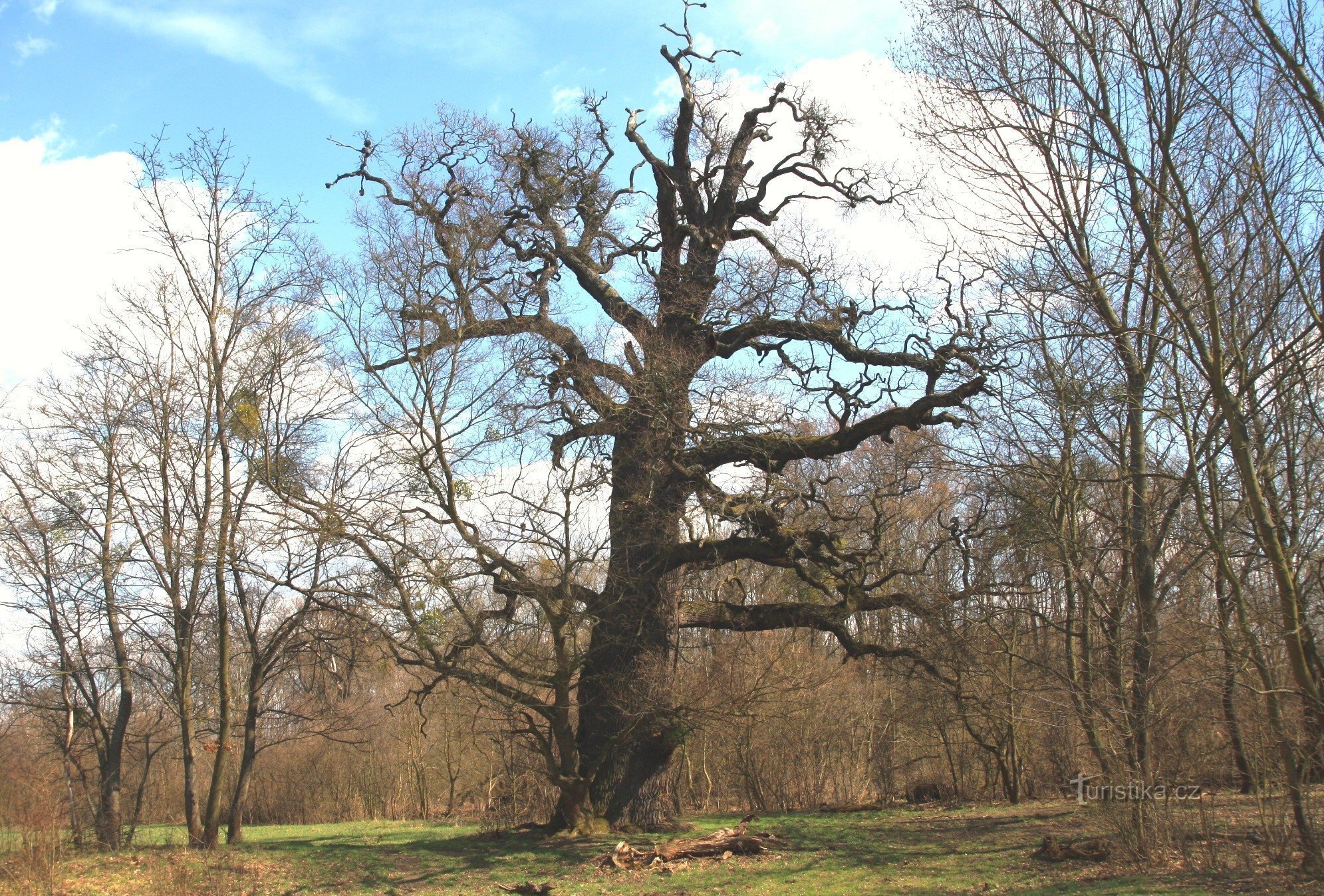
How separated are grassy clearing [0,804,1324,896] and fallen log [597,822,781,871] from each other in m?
0.18

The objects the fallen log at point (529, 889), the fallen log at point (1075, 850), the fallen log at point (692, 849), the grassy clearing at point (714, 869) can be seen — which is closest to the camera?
the grassy clearing at point (714, 869)

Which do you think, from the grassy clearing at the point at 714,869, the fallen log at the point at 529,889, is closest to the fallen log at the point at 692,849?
the grassy clearing at the point at 714,869

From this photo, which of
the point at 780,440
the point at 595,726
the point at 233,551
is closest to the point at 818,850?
the point at 595,726

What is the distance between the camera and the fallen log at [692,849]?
34.9 feet

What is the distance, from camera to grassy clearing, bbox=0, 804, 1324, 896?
338 inches

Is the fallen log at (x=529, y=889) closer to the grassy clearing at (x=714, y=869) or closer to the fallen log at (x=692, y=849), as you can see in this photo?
the grassy clearing at (x=714, y=869)

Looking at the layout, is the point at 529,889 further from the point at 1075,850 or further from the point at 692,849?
the point at 1075,850

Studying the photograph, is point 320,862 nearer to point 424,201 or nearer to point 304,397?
point 304,397

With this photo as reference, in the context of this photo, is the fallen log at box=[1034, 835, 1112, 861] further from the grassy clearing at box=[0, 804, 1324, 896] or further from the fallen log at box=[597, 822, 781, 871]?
the fallen log at box=[597, 822, 781, 871]

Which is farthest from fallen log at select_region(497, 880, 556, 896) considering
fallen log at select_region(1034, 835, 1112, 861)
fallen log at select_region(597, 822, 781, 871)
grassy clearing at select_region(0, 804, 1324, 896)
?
fallen log at select_region(1034, 835, 1112, 861)

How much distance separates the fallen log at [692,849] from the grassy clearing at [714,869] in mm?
180

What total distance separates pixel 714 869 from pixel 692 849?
0.51 metres

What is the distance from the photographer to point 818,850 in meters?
11.3

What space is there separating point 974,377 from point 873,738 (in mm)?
9383
